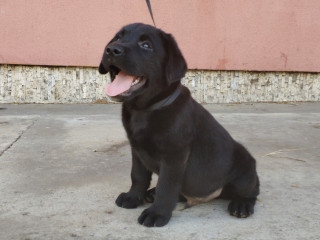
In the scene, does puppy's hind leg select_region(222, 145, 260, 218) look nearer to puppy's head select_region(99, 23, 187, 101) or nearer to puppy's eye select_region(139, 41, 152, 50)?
puppy's head select_region(99, 23, 187, 101)

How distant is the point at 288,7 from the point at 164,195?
620 cm

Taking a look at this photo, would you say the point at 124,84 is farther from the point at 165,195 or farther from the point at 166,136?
the point at 165,195

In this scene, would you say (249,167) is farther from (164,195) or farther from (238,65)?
(238,65)

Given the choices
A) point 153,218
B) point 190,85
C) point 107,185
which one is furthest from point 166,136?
point 190,85

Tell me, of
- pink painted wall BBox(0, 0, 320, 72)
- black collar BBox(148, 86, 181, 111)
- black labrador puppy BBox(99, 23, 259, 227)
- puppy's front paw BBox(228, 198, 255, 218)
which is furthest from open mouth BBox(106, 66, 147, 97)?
pink painted wall BBox(0, 0, 320, 72)

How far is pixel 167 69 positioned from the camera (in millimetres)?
2117

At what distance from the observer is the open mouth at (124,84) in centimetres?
203

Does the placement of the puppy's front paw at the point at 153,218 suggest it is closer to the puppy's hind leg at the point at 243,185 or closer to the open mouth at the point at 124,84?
the puppy's hind leg at the point at 243,185

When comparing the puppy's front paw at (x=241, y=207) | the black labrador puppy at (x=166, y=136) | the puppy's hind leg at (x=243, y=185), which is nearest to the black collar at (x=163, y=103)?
the black labrador puppy at (x=166, y=136)

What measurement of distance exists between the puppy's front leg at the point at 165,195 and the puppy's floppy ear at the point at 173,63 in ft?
1.47

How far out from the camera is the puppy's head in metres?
2.01

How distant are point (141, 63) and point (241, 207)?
97 cm

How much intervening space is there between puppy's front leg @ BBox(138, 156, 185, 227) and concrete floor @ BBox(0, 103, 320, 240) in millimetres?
51

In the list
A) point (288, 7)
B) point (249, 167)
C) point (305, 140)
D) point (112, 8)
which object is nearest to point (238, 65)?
point (288, 7)
